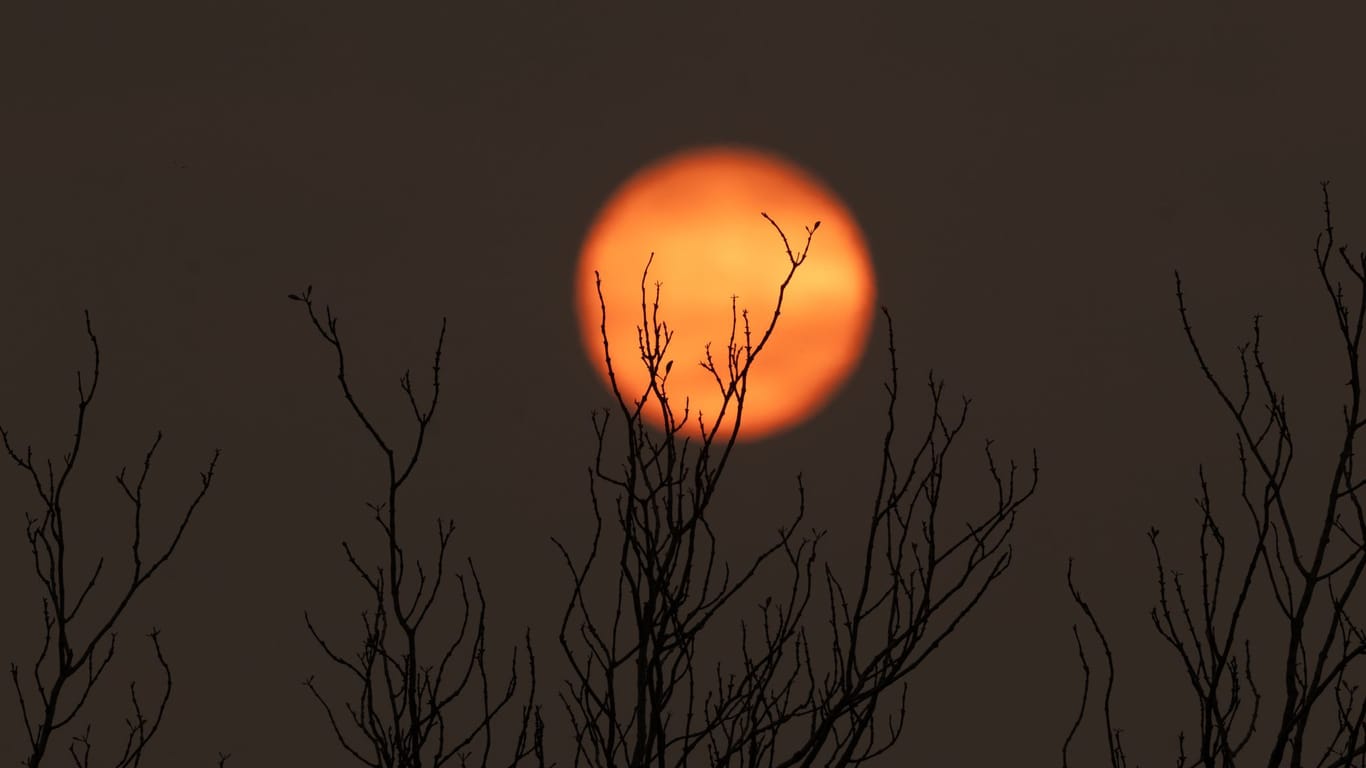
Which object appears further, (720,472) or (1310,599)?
(720,472)

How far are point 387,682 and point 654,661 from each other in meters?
1.19

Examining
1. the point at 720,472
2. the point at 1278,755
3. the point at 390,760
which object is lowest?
the point at 1278,755

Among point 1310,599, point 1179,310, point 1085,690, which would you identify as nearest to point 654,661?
point 1085,690

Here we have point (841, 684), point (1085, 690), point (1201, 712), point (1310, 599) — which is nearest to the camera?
point (1310, 599)

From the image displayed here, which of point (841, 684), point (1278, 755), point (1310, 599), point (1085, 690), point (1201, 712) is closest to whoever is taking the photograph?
point (1278, 755)

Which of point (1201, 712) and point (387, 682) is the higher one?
point (387, 682)

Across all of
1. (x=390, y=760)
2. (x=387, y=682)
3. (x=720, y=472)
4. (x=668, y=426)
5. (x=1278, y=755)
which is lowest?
(x=1278, y=755)

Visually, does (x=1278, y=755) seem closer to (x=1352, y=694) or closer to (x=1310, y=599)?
(x=1310, y=599)

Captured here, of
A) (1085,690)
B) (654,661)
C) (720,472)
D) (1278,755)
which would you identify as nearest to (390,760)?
(654,661)

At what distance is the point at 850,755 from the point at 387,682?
175cm

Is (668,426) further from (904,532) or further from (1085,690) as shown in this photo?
(1085,690)

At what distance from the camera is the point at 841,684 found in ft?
15.5

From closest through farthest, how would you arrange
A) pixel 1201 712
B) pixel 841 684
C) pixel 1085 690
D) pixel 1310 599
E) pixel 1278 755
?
pixel 1278 755 → pixel 1310 599 → pixel 1201 712 → pixel 841 684 → pixel 1085 690

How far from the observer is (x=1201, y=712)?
439cm
